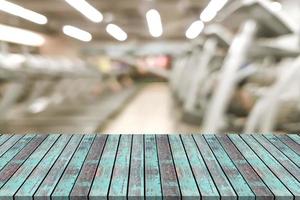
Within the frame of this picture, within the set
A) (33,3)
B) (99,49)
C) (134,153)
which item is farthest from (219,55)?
(99,49)

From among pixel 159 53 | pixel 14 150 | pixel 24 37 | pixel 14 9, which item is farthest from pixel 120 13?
A: pixel 14 150

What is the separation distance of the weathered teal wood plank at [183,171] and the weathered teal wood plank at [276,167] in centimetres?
23

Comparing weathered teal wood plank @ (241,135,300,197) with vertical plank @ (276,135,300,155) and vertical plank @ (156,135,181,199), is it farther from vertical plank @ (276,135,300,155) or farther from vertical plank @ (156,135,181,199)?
vertical plank @ (156,135,181,199)

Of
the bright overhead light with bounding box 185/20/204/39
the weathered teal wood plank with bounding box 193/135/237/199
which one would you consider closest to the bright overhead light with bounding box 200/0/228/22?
the bright overhead light with bounding box 185/20/204/39

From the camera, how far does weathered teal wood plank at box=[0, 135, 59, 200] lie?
2.86 feet

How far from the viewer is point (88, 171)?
3.31 feet

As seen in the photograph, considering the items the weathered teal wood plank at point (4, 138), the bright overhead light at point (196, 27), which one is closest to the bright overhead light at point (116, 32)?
the bright overhead light at point (196, 27)

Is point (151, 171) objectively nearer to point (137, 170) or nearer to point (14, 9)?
point (137, 170)

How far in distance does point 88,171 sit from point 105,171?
5cm

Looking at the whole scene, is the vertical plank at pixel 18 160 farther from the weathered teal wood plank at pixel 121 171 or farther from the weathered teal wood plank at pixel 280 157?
the weathered teal wood plank at pixel 280 157

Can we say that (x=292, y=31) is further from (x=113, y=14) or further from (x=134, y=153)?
(x=113, y=14)

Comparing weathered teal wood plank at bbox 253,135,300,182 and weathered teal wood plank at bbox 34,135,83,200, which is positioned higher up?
weathered teal wood plank at bbox 34,135,83,200

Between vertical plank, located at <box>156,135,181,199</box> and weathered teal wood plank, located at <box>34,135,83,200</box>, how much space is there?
0.27 meters

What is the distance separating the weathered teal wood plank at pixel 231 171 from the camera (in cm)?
87
